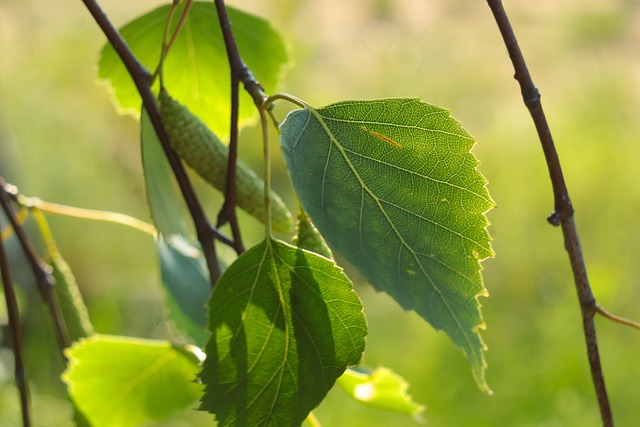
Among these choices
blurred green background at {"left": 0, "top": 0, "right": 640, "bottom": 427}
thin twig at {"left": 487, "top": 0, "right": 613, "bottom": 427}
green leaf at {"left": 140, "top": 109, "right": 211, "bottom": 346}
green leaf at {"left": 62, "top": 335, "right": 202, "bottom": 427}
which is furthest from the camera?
blurred green background at {"left": 0, "top": 0, "right": 640, "bottom": 427}

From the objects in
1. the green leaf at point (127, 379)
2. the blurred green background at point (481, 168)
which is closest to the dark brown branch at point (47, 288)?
the green leaf at point (127, 379)

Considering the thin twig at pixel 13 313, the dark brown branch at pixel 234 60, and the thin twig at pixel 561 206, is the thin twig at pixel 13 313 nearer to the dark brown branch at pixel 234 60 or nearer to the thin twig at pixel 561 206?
the dark brown branch at pixel 234 60

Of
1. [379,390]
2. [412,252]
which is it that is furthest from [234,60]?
[379,390]

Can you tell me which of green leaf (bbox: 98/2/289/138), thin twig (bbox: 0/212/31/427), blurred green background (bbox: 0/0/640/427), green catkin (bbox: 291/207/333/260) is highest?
blurred green background (bbox: 0/0/640/427)

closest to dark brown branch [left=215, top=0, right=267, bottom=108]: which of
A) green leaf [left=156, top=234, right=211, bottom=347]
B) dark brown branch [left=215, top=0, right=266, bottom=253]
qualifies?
dark brown branch [left=215, top=0, right=266, bottom=253]

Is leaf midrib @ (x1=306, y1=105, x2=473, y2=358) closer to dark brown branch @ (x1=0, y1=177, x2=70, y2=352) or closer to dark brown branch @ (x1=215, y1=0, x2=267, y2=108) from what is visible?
dark brown branch @ (x1=215, y1=0, x2=267, y2=108)

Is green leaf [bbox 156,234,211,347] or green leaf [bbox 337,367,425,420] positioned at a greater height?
green leaf [bbox 156,234,211,347]
